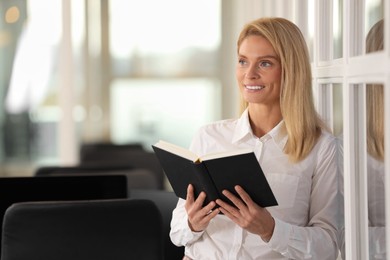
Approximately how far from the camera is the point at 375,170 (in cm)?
194

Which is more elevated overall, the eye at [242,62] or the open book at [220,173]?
the eye at [242,62]

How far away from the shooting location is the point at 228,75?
27.3 feet

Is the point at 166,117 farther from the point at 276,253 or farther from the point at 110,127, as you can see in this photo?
the point at 276,253

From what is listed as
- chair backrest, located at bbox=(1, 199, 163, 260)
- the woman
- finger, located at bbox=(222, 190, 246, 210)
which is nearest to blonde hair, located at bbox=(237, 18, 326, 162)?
the woman

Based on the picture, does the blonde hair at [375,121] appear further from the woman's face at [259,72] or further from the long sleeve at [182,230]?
the long sleeve at [182,230]

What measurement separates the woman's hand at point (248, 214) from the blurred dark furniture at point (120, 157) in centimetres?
331

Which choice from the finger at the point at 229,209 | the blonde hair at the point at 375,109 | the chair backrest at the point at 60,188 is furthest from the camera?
the chair backrest at the point at 60,188

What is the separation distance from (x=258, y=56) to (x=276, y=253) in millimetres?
482

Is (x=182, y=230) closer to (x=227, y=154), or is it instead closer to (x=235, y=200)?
(x=235, y=200)

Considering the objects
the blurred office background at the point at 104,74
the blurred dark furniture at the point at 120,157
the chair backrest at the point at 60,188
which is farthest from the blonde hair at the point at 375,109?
the blurred office background at the point at 104,74

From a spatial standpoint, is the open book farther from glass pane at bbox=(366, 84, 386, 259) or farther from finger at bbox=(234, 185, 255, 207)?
glass pane at bbox=(366, 84, 386, 259)

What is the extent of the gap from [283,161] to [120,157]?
449 centimetres

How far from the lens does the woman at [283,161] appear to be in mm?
2203

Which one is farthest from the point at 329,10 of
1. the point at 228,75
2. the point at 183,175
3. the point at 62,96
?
the point at 228,75
